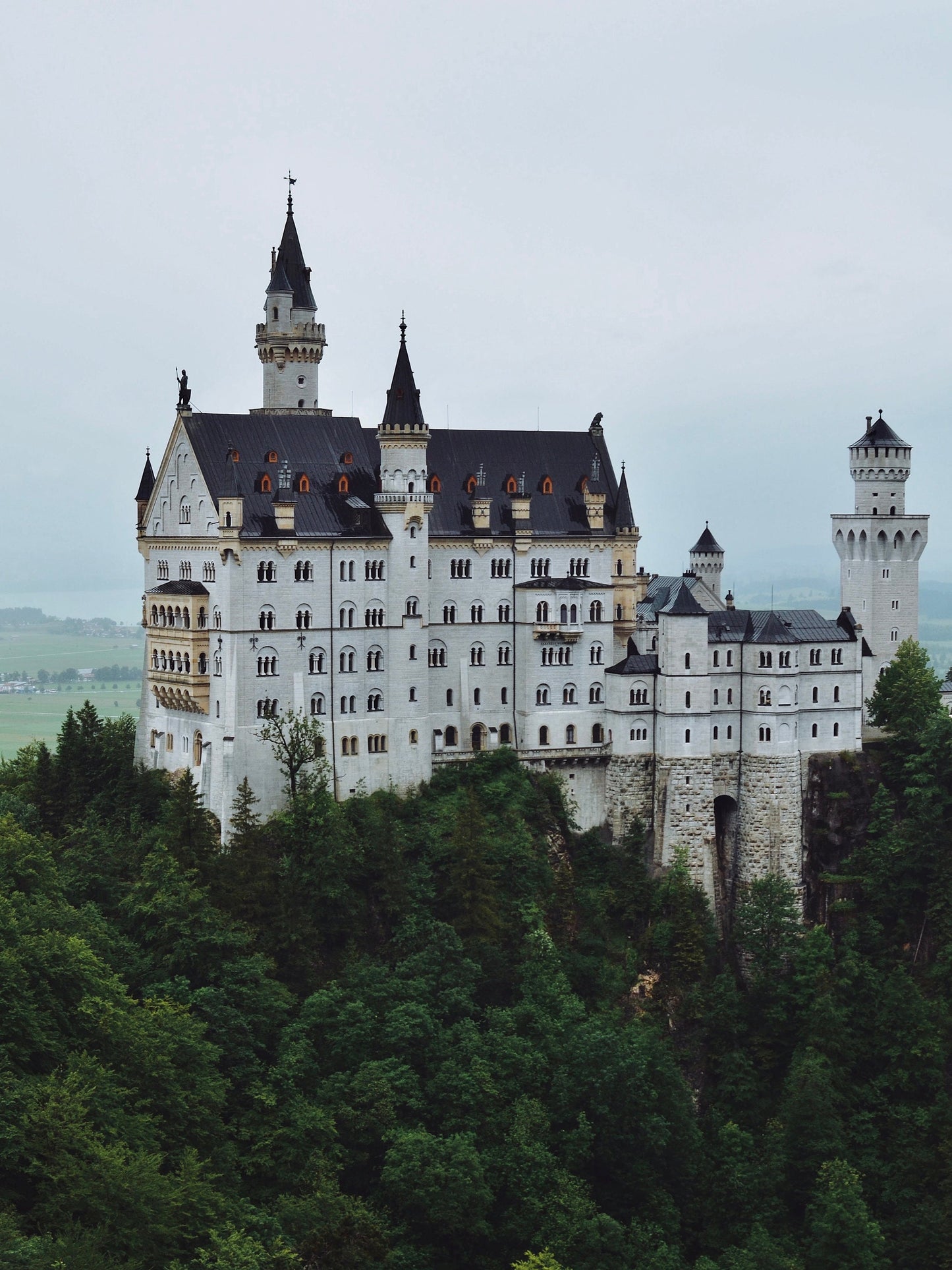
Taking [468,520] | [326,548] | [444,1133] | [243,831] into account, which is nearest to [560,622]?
[468,520]

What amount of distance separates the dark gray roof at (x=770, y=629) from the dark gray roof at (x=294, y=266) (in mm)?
28072

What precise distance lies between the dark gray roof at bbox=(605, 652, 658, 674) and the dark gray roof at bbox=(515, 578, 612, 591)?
4.31m

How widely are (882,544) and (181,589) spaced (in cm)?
4174

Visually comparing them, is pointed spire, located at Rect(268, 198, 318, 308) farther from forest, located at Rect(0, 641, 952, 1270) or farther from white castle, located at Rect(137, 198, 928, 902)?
forest, located at Rect(0, 641, 952, 1270)

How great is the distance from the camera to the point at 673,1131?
8725 centimetres

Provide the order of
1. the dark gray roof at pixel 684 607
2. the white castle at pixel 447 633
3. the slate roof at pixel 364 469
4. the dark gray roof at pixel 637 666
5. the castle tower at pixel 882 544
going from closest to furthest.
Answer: the white castle at pixel 447 633 → the slate roof at pixel 364 469 → the dark gray roof at pixel 684 607 → the dark gray roof at pixel 637 666 → the castle tower at pixel 882 544

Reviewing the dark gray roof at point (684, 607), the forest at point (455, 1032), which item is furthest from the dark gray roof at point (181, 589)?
the dark gray roof at point (684, 607)

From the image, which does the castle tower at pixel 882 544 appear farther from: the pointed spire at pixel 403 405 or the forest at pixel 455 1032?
the pointed spire at pixel 403 405

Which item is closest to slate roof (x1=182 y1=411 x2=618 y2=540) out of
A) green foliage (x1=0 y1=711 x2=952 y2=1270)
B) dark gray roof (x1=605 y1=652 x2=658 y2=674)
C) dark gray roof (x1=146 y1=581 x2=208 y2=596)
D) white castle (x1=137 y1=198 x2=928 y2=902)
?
white castle (x1=137 y1=198 x2=928 y2=902)

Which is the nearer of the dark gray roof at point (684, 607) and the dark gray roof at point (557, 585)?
the dark gray roof at point (684, 607)

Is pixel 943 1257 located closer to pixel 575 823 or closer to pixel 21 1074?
pixel 575 823

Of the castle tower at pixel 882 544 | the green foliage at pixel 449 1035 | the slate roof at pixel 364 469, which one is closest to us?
the green foliage at pixel 449 1035

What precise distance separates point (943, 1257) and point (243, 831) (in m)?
36.0

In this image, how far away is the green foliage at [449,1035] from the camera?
70.6 metres
